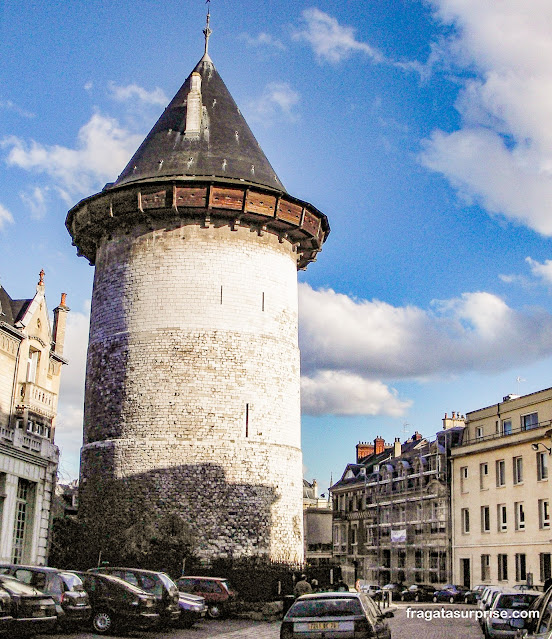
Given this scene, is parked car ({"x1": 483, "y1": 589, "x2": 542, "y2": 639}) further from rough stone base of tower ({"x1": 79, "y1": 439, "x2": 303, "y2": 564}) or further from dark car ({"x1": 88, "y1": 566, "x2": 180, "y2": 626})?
rough stone base of tower ({"x1": 79, "y1": 439, "x2": 303, "y2": 564})

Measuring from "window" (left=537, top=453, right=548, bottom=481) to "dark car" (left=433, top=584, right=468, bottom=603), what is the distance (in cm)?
719

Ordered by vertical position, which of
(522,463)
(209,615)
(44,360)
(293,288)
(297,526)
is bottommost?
(209,615)

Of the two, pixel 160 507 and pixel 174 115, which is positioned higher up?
pixel 174 115

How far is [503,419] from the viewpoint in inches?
1967

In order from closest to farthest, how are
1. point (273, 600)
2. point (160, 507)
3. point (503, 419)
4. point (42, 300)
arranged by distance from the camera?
1. point (273, 600)
2. point (160, 507)
3. point (42, 300)
4. point (503, 419)

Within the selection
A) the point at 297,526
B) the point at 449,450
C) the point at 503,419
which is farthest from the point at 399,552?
the point at 297,526

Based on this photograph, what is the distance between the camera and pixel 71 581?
55.2 ft

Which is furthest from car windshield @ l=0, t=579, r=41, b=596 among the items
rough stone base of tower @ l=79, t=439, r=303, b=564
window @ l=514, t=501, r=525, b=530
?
window @ l=514, t=501, r=525, b=530

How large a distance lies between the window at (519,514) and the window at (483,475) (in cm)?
396

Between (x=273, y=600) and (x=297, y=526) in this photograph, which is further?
(x=297, y=526)

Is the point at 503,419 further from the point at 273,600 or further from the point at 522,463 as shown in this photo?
the point at 273,600

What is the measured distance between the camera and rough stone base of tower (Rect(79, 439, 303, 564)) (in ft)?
97.3

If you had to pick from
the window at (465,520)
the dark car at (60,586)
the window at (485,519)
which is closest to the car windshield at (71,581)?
the dark car at (60,586)

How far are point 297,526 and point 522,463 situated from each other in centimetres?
1889
